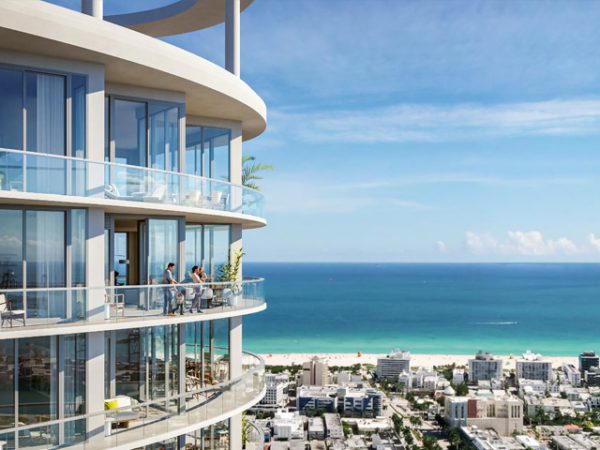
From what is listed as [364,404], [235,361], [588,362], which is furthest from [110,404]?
[588,362]

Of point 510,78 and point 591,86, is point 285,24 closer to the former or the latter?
point 591,86

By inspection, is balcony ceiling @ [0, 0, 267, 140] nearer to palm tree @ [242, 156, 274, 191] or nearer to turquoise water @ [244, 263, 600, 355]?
palm tree @ [242, 156, 274, 191]

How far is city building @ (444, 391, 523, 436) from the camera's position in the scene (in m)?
65.0

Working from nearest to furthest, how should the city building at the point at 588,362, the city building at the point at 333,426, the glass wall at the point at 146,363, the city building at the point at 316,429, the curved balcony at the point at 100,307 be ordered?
the curved balcony at the point at 100,307, the glass wall at the point at 146,363, the city building at the point at 333,426, the city building at the point at 316,429, the city building at the point at 588,362

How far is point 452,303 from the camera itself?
17900cm

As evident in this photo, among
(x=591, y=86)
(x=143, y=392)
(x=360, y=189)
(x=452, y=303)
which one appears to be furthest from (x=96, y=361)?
(x=452, y=303)

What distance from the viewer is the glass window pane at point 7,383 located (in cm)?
1186

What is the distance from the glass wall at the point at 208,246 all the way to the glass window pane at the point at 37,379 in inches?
189

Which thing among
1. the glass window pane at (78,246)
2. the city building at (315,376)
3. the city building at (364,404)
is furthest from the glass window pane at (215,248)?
the city building at (315,376)

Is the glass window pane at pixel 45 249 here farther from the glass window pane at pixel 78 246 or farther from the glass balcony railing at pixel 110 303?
the glass balcony railing at pixel 110 303

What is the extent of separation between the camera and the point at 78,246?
12.6 meters

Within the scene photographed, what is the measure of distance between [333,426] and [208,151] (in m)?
50.3

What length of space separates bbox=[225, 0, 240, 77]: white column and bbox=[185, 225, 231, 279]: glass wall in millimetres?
3971

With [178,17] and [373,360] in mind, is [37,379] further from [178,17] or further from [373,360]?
[373,360]
